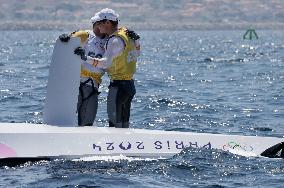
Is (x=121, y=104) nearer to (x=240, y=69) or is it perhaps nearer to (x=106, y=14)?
(x=106, y=14)

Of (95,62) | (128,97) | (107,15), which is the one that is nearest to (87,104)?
(128,97)

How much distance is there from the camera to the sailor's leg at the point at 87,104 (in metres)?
13.7

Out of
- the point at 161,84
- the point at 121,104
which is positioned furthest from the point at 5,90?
the point at 121,104

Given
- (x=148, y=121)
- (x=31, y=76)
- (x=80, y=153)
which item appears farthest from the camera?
(x=31, y=76)

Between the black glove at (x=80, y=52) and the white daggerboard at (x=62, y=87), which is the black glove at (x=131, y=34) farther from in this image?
the white daggerboard at (x=62, y=87)

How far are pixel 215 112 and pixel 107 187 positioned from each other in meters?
9.69

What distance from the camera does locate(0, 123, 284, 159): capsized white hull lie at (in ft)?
41.0

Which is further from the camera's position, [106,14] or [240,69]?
[240,69]

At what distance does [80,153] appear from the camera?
41.4 ft

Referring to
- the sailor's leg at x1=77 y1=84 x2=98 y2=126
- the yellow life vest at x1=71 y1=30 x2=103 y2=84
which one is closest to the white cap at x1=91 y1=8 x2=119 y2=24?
the yellow life vest at x1=71 y1=30 x2=103 y2=84

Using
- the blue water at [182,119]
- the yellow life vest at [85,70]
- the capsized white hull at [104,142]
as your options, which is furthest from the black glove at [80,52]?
the blue water at [182,119]

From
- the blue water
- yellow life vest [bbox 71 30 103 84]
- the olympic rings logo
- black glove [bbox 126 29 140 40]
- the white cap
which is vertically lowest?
the blue water

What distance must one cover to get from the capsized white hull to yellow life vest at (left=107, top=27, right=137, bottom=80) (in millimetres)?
858

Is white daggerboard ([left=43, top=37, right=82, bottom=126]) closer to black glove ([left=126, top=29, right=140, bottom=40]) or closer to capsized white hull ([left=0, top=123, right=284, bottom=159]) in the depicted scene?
capsized white hull ([left=0, top=123, right=284, bottom=159])
